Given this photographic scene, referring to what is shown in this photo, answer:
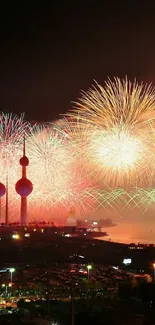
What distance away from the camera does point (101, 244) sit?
66.5m

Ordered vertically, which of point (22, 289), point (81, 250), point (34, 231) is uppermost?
point (34, 231)

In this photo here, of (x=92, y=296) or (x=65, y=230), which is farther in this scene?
(x=65, y=230)

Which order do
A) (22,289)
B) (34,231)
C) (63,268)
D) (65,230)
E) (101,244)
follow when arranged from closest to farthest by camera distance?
1. (22,289)
2. (63,268)
3. (101,244)
4. (34,231)
5. (65,230)

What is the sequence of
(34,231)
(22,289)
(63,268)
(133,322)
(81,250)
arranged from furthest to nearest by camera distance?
(34,231)
(81,250)
(63,268)
(22,289)
(133,322)

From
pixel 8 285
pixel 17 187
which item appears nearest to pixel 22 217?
pixel 17 187

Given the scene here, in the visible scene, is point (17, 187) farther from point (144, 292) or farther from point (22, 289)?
point (144, 292)

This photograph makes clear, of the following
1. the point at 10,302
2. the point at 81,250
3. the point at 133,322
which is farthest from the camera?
the point at 81,250

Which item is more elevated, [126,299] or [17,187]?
[17,187]


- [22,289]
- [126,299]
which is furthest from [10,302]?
[126,299]

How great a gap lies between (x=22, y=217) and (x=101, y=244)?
50.6ft

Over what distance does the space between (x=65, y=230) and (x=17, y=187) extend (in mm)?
17241

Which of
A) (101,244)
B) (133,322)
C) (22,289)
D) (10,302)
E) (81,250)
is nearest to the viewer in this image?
(133,322)

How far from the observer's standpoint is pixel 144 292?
34.0 m

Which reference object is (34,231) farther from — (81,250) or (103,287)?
(103,287)
